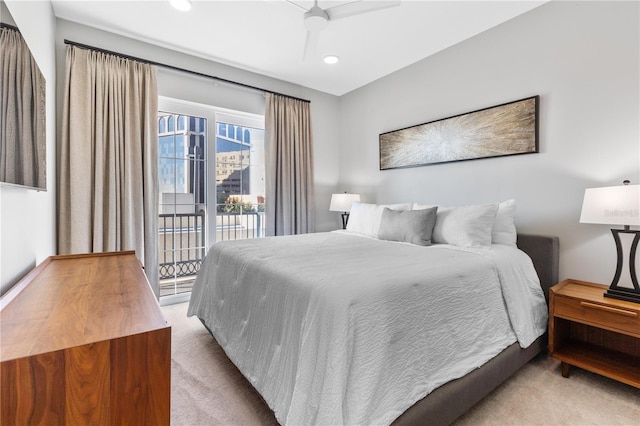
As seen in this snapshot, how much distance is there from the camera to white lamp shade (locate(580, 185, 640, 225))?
1.71 meters

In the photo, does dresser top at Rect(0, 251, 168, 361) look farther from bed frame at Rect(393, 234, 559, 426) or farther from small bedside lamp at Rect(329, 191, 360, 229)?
small bedside lamp at Rect(329, 191, 360, 229)

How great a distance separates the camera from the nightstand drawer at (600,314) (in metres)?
1.66

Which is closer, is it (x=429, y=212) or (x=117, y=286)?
(x=117, y=286)

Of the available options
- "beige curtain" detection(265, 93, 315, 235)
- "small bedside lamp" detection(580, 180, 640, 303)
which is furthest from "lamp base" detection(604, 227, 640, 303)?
"beige curtain" detection(265, 93, 315, 235)

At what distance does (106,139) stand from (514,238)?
12.2 feet

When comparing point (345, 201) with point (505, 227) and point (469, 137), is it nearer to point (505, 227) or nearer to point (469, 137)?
point (469, 137)

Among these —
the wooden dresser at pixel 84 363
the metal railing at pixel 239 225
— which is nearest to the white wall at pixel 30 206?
the wooden dresser at pixel 84 363

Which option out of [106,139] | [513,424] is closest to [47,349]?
[513,424]

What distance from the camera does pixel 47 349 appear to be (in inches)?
27.9

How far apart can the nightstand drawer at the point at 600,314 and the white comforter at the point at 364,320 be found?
0.57ft

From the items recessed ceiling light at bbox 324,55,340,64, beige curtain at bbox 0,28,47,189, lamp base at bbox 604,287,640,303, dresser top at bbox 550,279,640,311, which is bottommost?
dresser top at bbox 550,279,640,311

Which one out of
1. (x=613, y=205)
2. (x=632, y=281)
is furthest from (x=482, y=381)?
(x=613, y=205)

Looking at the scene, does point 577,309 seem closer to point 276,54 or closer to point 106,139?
point 276,54

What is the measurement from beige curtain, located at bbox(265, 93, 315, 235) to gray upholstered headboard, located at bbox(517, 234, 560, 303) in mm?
2541
